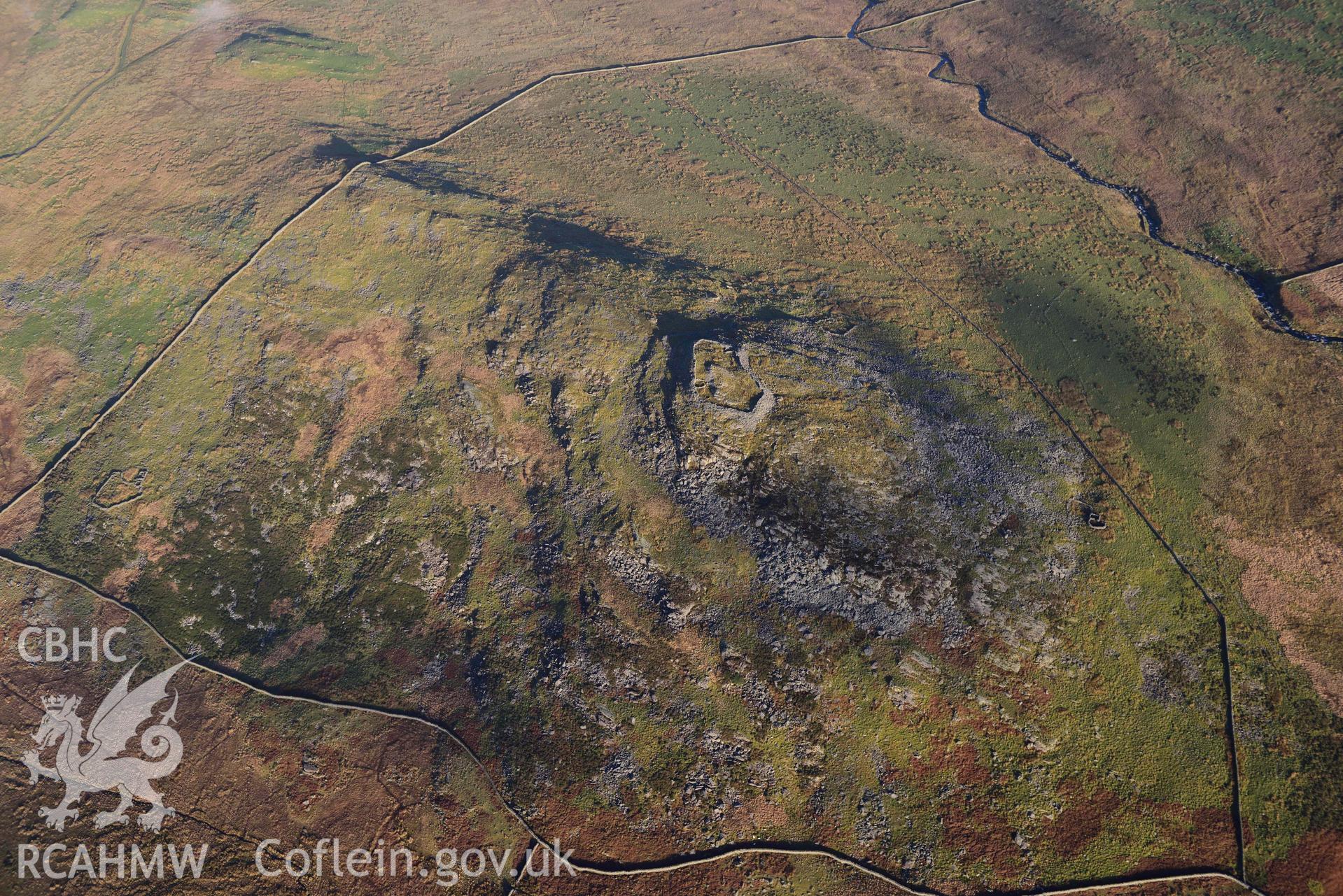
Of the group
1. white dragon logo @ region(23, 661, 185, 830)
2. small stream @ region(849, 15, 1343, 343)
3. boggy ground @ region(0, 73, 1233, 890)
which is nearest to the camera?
boggy ground @ region(0, 73, 1233, 890)

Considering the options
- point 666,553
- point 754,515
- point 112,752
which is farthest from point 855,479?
point 112,752

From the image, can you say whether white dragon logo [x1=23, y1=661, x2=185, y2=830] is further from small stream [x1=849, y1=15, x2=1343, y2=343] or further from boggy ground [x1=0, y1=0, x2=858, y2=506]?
small stream [x1=849, y1=15, x2=1343, y2=343]

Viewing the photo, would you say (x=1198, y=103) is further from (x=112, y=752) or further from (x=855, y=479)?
(x=112, y=752)

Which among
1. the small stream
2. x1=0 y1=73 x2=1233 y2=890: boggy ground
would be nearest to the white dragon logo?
x1=0 y1=73 x2=1233 y2=890: boggy ground

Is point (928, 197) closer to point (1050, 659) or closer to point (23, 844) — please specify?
point (1050, 659)

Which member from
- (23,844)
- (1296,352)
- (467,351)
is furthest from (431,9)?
(1296,352)
